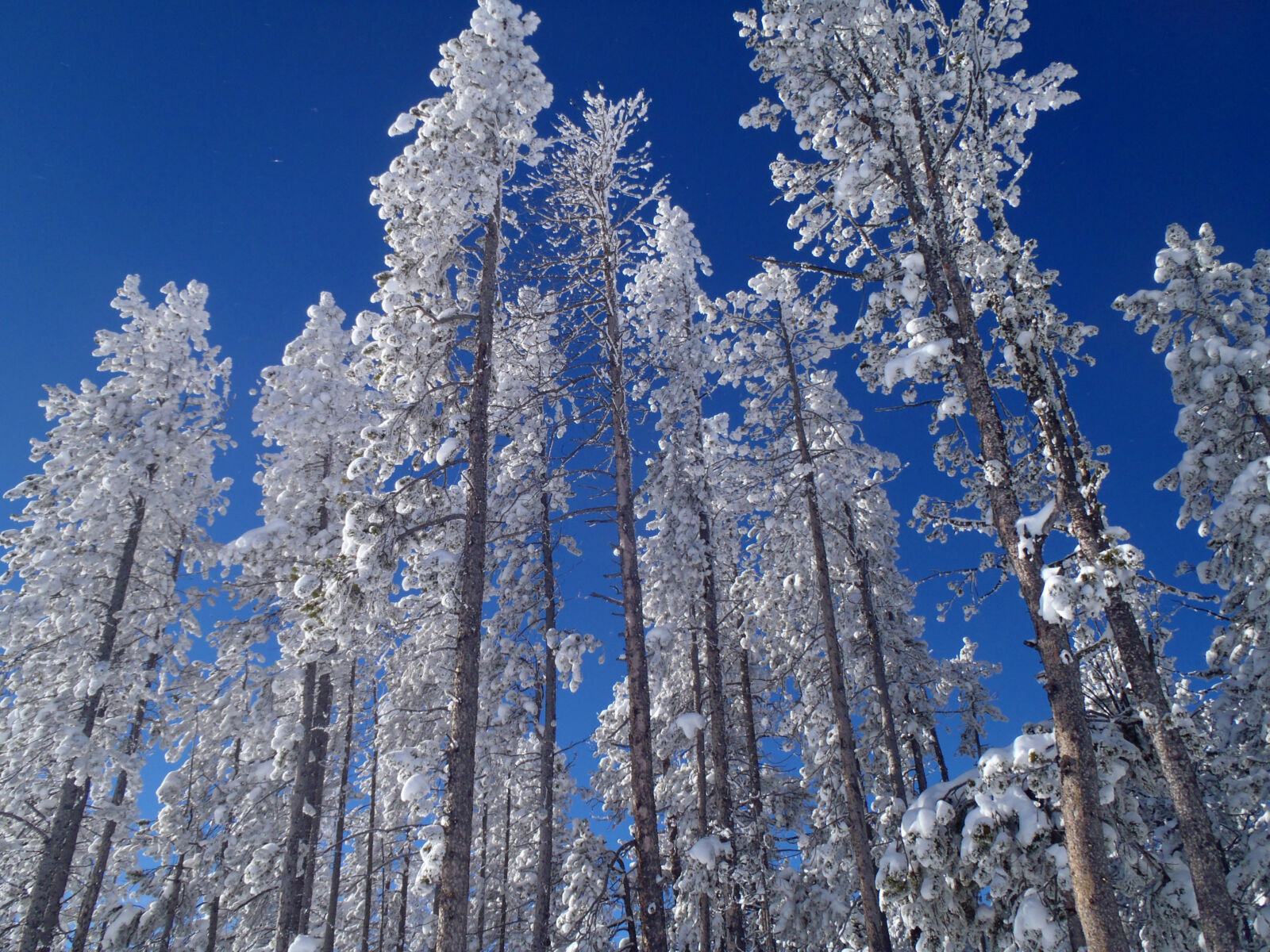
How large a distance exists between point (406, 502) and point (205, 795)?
16.2 metres

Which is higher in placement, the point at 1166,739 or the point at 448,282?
the point at 448,282

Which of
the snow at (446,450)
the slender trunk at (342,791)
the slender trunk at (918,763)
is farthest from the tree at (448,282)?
the slender trunk at (918,763)

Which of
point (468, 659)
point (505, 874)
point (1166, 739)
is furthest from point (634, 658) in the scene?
point (505, 874)

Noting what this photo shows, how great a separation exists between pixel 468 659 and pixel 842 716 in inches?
338

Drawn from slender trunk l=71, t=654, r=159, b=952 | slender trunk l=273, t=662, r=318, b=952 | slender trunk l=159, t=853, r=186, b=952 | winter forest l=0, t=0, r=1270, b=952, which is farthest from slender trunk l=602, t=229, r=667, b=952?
slender trunk l=159, t=853, r=186, b=952

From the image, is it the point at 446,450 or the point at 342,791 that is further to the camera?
the point at 342,791

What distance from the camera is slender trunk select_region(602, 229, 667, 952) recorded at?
9469 mm

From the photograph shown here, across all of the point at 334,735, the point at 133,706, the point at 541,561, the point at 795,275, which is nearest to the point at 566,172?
the point at 795,275

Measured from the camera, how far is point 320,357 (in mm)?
18625

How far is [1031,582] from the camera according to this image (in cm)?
727

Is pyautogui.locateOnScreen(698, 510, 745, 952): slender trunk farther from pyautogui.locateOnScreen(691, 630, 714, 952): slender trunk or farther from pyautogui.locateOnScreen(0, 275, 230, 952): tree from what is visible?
pyautogui.locateOnScreen(0, 275, 230, 952): tree

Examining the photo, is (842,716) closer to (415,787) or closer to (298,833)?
(415,787)

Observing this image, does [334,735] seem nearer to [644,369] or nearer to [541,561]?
[541,561]

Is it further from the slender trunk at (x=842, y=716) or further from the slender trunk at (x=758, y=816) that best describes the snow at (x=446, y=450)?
the slender trunk at (x=758, y=816)
